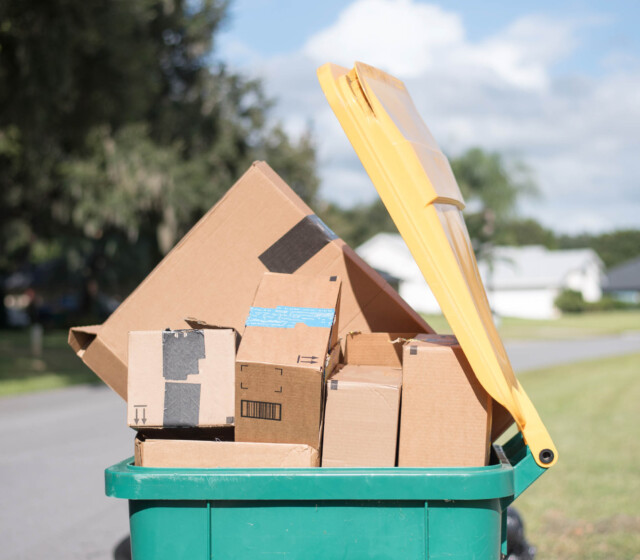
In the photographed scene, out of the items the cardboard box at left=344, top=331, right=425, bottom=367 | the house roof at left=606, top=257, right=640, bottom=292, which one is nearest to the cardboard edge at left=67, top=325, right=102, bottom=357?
the cardboard box at left=344, top=331, right=425, bottom=367

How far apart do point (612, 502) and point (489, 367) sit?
4.29 meters

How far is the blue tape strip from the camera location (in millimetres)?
2766

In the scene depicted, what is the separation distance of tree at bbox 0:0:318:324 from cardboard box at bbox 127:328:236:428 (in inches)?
413

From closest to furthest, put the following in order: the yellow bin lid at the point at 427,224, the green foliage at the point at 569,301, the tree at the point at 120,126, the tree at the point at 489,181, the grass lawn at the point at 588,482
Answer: the yellow bin lid at the point at 427,224 → the grass lawn at the point at 588,482 → the tree at the point at 120,126 → the tree at the point at 489,181 → the green foliage at the point at 569,301

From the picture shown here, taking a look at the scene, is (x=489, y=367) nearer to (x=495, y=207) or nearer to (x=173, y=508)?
(x=173, y=508)

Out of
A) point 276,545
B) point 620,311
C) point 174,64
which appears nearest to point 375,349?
point 276,545

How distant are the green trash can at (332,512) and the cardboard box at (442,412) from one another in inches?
6.3

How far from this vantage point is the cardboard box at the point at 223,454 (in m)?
2.58

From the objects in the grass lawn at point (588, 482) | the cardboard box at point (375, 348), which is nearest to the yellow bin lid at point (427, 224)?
the cardboard box at point (375, 348)

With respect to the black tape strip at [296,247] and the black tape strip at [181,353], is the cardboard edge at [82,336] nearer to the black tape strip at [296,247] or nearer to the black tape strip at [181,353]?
the black tape strip at [181,353]

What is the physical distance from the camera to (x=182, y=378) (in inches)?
108

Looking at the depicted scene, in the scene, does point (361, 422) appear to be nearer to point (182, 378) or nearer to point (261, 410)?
point (261, 410)

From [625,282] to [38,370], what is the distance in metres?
86.5

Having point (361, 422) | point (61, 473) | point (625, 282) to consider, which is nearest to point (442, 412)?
point (361, 422)
